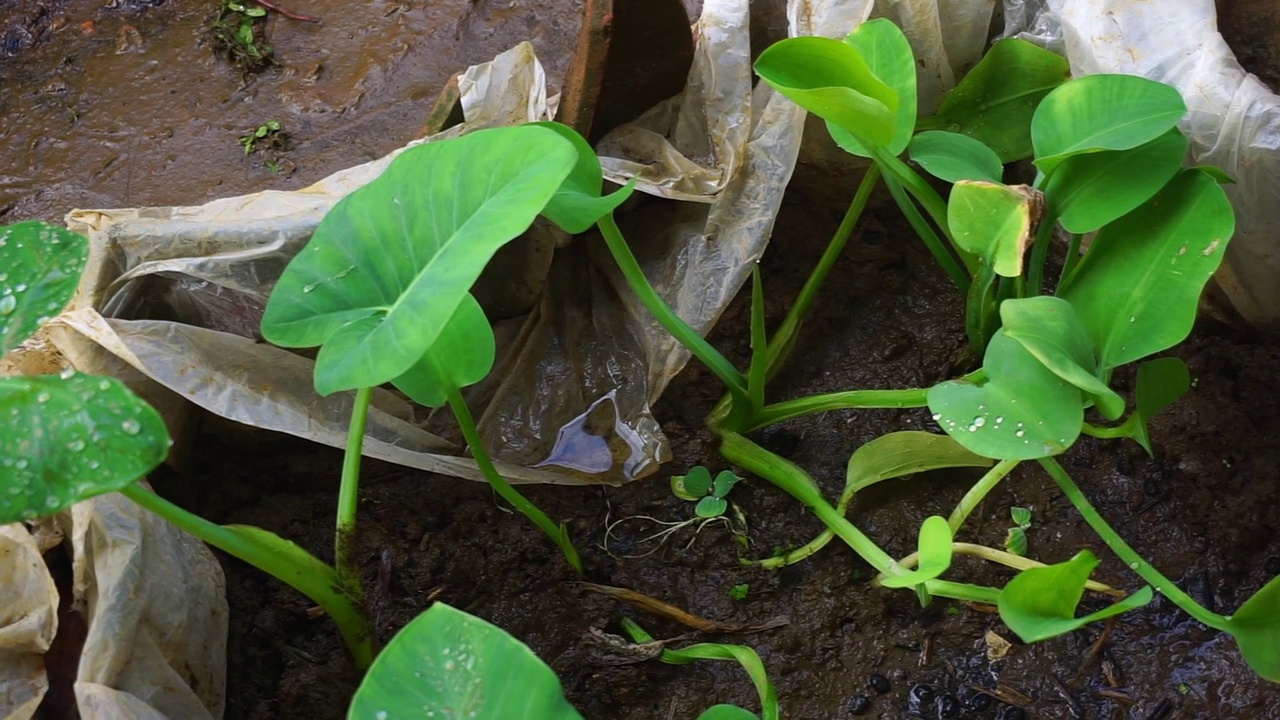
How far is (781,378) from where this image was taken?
119 centimetres

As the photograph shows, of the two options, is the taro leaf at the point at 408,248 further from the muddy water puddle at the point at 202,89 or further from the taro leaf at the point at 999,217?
the muddy water puddle at the point at 202,89

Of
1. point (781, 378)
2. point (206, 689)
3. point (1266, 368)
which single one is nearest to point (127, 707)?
point (206, 689)

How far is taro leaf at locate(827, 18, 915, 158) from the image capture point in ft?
3.09

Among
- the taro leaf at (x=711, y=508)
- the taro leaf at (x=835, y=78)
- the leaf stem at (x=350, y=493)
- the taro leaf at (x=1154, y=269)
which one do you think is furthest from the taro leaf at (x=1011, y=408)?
the leaf stem at (x=350, y=493)

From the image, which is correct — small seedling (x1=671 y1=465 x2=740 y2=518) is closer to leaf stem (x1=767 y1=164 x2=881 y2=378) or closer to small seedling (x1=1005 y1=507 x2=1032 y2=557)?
leaf stem (x1=767 y1=164 x2=881 y2=378)

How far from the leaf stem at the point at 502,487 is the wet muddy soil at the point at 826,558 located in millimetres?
34

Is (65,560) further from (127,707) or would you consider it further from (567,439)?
(567,439)

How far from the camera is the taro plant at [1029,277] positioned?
0.76 meters

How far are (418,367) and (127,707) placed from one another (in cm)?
35

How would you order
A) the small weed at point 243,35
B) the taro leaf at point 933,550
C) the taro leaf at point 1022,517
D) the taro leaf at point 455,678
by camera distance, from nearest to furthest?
the taro leaf at point 455,678
the taro leaf at point 933,550
the taro leaf at point 1022,517
the small weed at point 243,35

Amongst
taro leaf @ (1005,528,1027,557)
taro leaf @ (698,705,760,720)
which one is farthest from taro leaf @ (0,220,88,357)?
taro leaf @ (1005,528,1027,557)

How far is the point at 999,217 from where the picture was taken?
0.86 meters

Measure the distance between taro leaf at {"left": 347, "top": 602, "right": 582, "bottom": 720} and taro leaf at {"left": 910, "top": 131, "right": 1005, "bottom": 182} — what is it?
601 mm

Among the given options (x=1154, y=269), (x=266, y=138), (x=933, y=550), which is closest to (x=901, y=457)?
(x=933, y=550)
